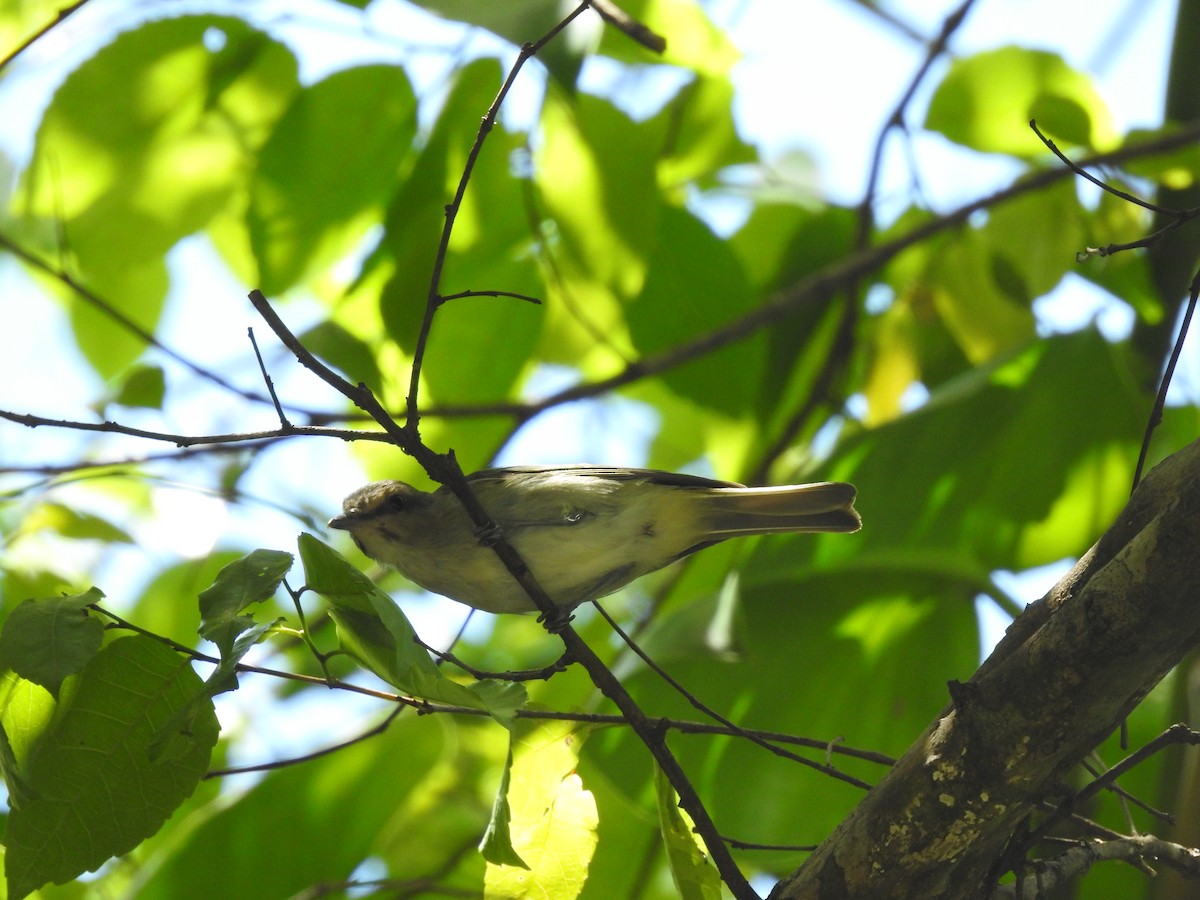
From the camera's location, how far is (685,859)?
218cm

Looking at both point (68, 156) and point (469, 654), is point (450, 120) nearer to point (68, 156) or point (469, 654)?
point (68, 156)

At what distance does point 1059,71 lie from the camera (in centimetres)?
340

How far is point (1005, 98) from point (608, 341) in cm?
147

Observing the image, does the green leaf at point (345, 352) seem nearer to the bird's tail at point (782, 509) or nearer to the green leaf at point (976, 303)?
the bird's tail at point (782, 509)

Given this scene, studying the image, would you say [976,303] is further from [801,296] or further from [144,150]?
[144,150]

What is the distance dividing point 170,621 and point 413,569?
871 millimetres

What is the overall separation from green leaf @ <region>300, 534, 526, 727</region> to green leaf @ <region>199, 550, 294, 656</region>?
0.06m

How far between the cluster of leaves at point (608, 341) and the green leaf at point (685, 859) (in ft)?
1.88

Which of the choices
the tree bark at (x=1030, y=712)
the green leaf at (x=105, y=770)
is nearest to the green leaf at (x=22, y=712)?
the green leaf at (x=105, y=770)

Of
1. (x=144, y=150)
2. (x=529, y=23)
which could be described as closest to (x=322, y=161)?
(x=144, y=150)

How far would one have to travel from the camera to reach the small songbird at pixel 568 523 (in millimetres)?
3258

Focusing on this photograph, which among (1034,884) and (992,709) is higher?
(992,709)

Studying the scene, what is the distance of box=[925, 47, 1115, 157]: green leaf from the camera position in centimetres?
341

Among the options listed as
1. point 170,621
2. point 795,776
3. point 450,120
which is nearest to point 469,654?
point 170,621
